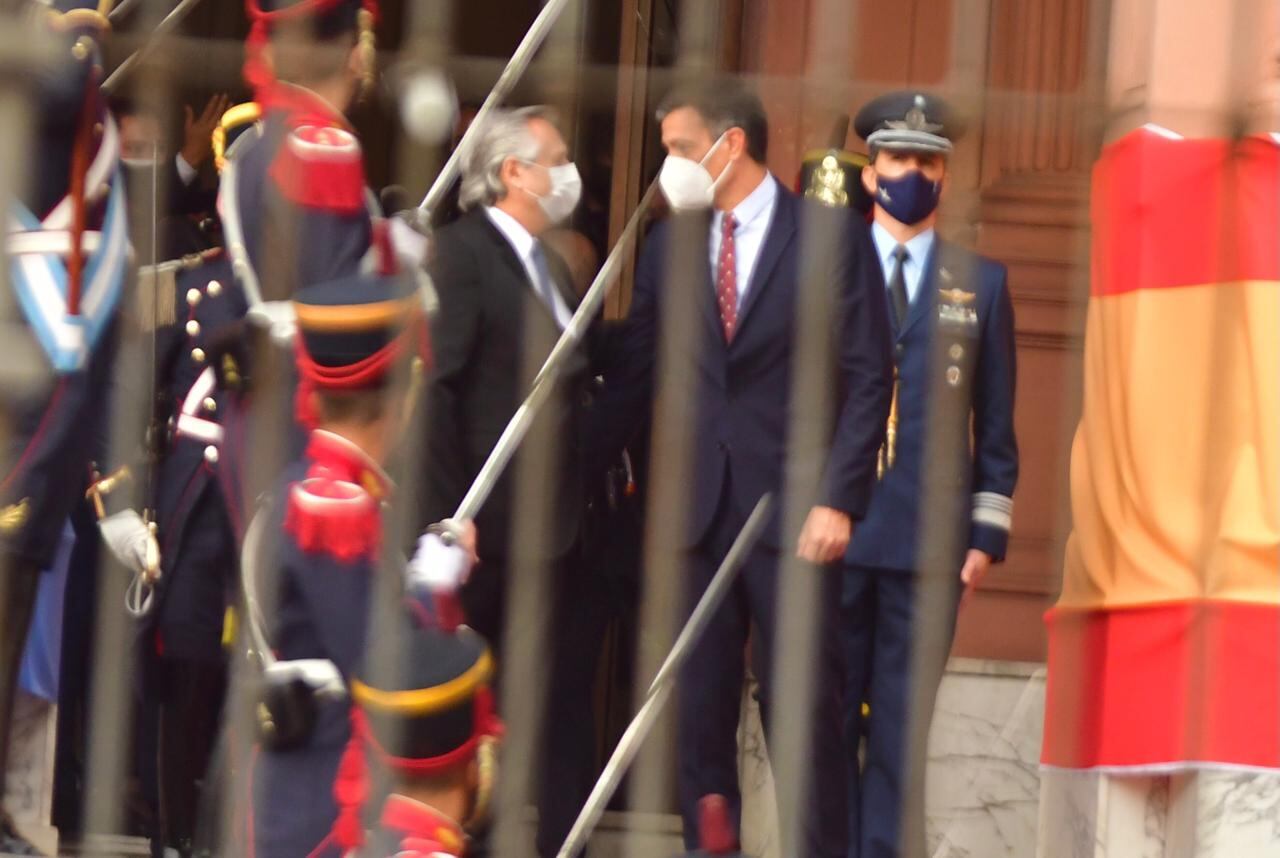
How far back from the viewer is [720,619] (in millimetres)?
3129

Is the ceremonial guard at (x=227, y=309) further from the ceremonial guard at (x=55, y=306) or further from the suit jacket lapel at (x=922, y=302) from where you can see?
the suit jacket lapel at (x=922, y=302)

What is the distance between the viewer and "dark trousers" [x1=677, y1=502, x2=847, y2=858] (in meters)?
2.58

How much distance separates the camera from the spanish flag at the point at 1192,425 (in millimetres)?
2385

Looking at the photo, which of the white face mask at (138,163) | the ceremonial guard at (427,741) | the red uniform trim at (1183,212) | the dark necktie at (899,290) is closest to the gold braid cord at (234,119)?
the white face mask at (138,163)

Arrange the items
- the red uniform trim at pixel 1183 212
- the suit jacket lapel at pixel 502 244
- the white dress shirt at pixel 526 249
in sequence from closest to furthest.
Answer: the red uniform trim at pixel 1183 212, the white dress shirt at pixel 526 249, the suit jacket lapel at pixel 502 244

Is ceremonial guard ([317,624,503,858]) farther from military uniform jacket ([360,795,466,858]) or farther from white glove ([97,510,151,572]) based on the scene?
white glove ([97,510,151,572])

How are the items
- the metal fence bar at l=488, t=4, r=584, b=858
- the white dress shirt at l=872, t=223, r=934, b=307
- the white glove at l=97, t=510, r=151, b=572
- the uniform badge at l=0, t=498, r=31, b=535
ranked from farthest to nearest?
the white dress shirt at l=872, t=223, r=934, b=307 < the white glove at l=97, t=510, r=151, b=572 < the uniform badge at l=0, t=498, r=31, b=535 < the metal fence bar at l=488, t=4, r=584, b=858

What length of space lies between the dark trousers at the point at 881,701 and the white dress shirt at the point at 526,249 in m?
0.56

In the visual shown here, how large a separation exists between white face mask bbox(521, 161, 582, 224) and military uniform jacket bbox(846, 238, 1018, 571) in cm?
39

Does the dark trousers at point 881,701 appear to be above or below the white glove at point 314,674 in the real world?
below

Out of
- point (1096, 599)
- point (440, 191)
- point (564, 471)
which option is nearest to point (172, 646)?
point (564, 471)

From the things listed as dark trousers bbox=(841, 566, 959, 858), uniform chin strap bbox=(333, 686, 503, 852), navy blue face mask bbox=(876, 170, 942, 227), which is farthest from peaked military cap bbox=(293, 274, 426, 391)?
navy blue face mask bbox=(876, 170, 942, 227)

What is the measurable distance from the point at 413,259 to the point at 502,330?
798 millimetres

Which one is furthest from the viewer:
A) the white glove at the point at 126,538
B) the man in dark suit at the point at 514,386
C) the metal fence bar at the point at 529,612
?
the white glove at the point at 126,538
